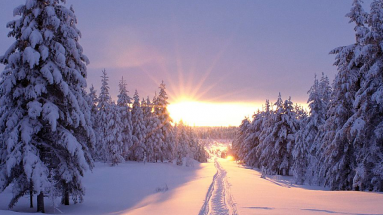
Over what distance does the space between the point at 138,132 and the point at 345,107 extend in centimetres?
3768

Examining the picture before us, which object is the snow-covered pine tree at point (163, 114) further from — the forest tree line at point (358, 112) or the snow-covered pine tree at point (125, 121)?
the forest tree line at point (358, 112)

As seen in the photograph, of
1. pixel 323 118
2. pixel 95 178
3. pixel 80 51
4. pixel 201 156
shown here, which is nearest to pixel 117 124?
pixel 95 178

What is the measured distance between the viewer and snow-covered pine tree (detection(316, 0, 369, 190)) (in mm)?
18688

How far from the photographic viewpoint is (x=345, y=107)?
64.6ft

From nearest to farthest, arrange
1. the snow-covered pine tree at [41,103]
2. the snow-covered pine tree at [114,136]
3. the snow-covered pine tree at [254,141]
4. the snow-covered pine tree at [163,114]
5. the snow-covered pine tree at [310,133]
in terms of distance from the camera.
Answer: the snow-covered pine tree at [41,103], the snow-covered pine tree at [310,133], the snow-covered pine tree at [114,136], the snow-covered pine tree at [163,114], the snow-covered pine tree at [254,141]

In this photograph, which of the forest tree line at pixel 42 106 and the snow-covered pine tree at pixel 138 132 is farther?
the snow-covered pine tree at pixel 138 132

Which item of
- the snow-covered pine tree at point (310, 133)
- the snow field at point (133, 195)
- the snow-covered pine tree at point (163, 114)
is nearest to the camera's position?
the snow field at point (133, 195)

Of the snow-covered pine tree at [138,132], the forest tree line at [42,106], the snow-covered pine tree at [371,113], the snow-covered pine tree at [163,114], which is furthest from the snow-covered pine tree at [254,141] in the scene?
the forest tree line at [42,106]

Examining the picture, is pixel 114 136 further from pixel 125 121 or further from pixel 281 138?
pixel 281 138

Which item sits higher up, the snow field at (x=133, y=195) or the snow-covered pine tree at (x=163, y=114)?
the snow-covered pine tree at (x=163, y=114)

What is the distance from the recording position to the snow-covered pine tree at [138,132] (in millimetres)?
49500

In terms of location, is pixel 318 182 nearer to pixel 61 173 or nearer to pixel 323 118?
pixel 323 118

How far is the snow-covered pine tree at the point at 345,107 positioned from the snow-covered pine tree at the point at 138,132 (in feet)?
118

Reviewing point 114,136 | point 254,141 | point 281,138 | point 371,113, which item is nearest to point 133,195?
point 371,113
